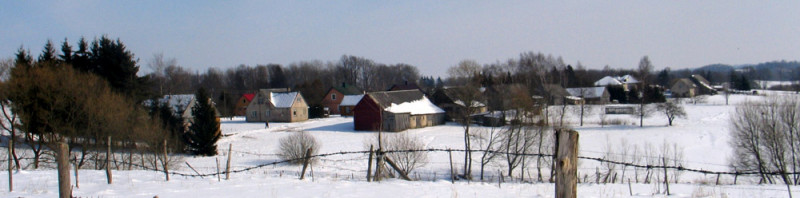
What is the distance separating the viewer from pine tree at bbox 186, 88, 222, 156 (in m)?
31.1

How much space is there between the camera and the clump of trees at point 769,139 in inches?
939

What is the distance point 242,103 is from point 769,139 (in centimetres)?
6789

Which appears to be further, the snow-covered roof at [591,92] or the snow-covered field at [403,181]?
the snow-covered roof at [591,92]

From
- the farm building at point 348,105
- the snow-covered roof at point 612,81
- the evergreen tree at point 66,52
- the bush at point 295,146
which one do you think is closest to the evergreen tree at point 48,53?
the evergreen tree at point 66,52

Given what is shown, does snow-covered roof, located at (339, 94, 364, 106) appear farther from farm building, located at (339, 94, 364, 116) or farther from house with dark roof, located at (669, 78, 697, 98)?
house with dark roof, located at (669, 78, 697, 98)

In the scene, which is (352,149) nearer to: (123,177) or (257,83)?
(123,177)

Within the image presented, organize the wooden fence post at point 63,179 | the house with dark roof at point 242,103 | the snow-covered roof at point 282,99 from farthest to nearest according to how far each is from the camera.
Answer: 1. the house with dark roof at point 242,103
2. the snow-covered roof at point 282,99
3. the wooden fence post at point 63,179

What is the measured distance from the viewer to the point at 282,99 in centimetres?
5903

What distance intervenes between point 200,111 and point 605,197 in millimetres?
27540

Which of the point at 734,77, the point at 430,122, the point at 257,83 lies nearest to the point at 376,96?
the point at 430,122

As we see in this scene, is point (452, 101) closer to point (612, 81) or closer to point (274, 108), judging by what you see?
point (274, 108)

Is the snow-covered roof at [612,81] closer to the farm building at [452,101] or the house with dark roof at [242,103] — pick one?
the farm building at [452,101]

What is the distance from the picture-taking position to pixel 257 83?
116 meters

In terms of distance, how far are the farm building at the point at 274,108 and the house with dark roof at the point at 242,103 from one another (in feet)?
54.7
